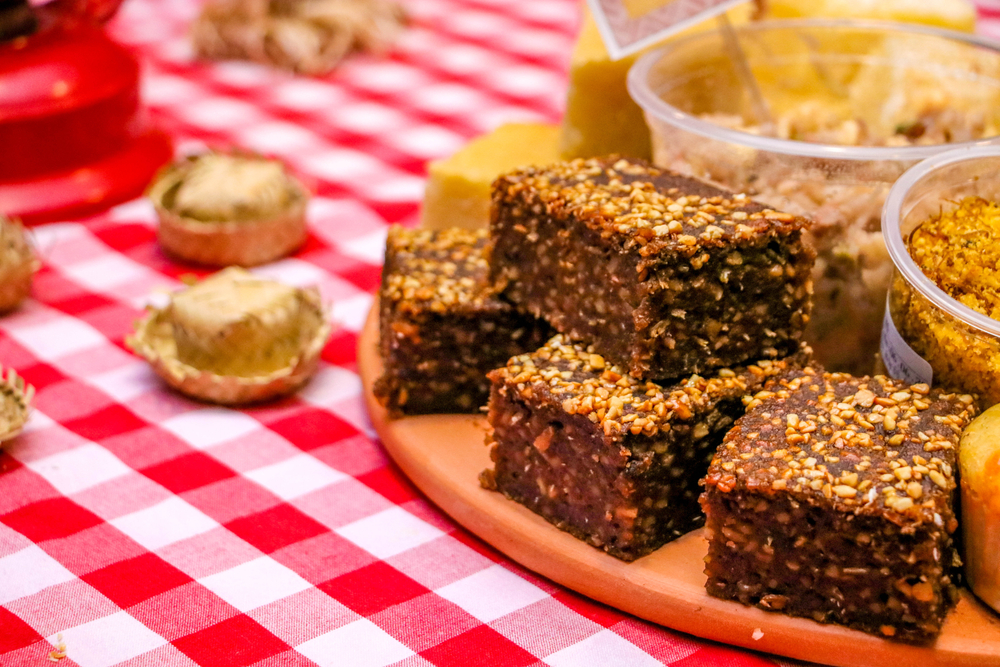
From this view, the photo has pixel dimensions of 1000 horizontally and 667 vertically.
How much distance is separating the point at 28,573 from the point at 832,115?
6.36 feet

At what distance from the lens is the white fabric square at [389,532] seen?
185 cm

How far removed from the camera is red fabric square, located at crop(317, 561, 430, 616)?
1702mm

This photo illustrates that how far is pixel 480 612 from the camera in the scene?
66.6 inches

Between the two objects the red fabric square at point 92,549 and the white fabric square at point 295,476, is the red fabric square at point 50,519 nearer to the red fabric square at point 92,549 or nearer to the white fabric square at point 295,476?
the red fabric square at point 92,549

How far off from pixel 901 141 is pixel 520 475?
44.8 inches

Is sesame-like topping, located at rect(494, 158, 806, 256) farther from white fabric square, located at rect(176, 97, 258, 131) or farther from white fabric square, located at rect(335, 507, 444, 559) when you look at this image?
white fabric square, located at rect(176, 97, 258, 131)

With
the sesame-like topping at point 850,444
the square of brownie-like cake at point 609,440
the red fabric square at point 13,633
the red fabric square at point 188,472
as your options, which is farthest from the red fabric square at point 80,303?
the sesame-like topping at point 850,444

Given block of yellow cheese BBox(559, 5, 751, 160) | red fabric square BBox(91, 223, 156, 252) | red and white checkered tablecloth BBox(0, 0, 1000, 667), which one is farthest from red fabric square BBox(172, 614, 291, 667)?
red fabric square BBox(91, 223, 156, 252)

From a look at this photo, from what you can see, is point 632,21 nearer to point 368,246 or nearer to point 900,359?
point 900,359

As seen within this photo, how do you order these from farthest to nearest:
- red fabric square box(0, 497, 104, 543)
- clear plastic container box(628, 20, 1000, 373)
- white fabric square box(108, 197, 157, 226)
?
white fabric square box(108, 197, 157, 226) < clear plastic container box(628, 20, 1000, 373) < red fabric square box(0, 497, 104, 543)

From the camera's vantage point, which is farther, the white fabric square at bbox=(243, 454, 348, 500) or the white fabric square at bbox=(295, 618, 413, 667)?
the white fabric square at bbox=(243, 454, 348, 500)

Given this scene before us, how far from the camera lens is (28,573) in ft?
5.73

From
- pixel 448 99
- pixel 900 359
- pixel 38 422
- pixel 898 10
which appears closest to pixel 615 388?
pixel 900 359

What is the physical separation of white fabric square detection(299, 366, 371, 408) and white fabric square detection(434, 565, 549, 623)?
0.67 m
